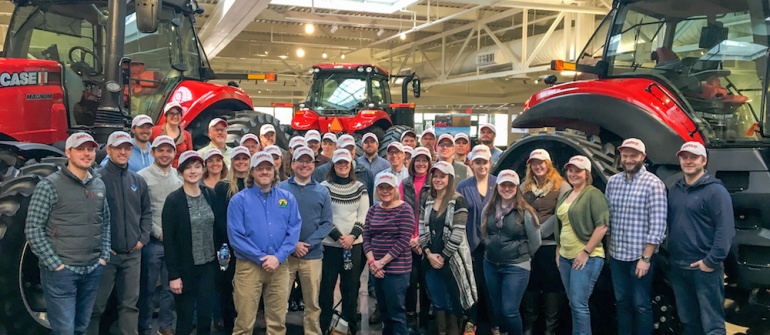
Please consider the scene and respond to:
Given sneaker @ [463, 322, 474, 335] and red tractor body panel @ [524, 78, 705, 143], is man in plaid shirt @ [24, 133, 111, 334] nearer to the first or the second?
sneaker @ [463, 322, 474, 335]

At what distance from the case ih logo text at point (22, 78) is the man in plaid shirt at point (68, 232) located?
171 cm

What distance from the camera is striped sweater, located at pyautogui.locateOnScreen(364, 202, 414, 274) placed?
4.45 m

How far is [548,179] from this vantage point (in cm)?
470

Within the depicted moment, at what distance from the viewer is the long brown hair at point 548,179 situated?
468 cm

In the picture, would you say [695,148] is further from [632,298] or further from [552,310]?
[552,310]

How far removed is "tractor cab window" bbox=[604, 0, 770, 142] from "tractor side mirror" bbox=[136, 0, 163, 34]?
12.2ft

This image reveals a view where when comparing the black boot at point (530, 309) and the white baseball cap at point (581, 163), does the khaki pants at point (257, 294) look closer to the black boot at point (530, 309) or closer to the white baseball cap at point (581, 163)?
the black boot at point (530, 309)

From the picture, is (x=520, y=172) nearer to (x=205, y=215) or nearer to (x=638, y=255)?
(x=638, y=255)

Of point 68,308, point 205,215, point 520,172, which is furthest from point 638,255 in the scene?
point 68,308

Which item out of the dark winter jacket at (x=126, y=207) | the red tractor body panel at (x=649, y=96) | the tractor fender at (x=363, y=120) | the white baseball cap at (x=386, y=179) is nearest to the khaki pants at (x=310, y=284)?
the white baseball cap at (x=386, y=179)

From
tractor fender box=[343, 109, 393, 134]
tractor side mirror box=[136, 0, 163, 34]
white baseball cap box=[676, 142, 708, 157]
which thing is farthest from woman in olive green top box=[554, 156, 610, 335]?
tractor fender box=[343, 109, 393, 134]

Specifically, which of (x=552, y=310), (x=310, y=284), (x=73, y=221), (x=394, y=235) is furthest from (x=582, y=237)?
(x=73, y=221)

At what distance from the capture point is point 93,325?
4.22 metres

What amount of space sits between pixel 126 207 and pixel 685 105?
394cm
